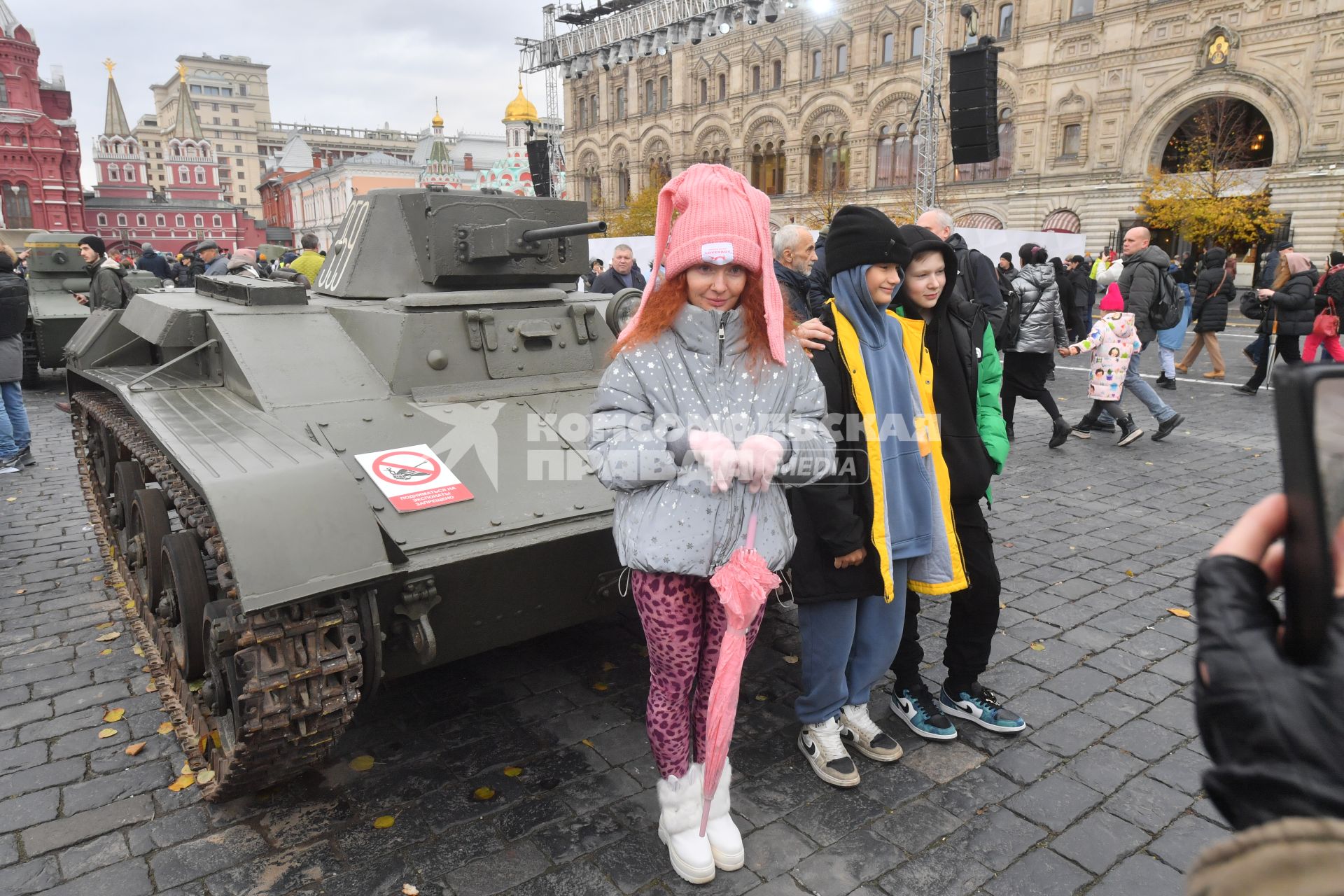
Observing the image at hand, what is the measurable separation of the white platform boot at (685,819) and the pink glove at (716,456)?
1036mm

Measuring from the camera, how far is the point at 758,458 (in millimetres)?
2430

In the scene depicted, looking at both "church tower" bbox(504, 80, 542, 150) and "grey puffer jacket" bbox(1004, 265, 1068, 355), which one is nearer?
"grey puffer jacket" bbox(1004, 265, 1068, 355)

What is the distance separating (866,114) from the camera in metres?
39.0

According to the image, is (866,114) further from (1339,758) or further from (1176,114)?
(1339,758)

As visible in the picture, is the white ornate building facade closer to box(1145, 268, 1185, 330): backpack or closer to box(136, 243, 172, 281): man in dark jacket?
box(1145, 268, 1185, 330): backpack

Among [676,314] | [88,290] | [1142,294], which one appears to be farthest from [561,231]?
[88,290]

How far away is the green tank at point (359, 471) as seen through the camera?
2848mm

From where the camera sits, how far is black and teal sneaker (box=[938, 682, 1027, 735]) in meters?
3.69

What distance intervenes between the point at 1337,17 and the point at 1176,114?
16.3 feet

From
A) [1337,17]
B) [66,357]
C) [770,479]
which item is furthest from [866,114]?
[770,479]

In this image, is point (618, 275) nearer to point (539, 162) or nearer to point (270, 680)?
point (270, 680)

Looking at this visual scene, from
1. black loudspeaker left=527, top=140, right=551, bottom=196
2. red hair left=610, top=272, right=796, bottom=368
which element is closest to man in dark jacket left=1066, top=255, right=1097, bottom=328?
red hair left=610, top=272, right=796, bottom=368

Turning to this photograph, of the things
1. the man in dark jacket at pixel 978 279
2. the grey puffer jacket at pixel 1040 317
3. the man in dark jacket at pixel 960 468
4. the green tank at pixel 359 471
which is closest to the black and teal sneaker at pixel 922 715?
the man in dark jacket at pixel 960 468

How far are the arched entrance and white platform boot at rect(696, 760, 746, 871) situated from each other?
33063mm
